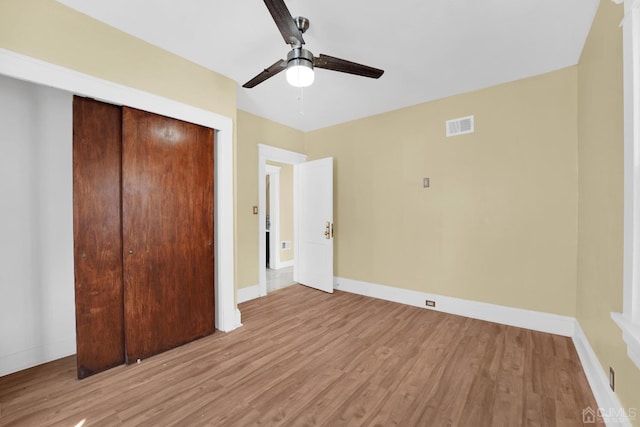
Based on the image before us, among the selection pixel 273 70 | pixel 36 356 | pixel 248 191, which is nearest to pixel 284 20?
pixel 273 70

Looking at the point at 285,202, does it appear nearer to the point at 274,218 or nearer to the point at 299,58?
the point at 274,218

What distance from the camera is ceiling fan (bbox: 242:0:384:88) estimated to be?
1.53m

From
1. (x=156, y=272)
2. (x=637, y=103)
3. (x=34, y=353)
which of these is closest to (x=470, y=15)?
(x=637, y=103)

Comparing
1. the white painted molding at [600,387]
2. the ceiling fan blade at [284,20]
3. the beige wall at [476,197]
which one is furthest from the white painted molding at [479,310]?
the ceiling fan blade at [284,20]

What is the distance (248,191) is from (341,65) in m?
2.42

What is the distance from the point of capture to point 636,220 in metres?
1.20

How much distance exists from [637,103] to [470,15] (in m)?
1.30

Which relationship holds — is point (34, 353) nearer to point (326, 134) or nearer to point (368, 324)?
point (368, 324)

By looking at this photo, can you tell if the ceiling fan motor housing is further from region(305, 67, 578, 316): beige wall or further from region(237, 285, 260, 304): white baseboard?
region(237, 285, 260, 304): white baseboard

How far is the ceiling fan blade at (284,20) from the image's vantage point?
1.42 m

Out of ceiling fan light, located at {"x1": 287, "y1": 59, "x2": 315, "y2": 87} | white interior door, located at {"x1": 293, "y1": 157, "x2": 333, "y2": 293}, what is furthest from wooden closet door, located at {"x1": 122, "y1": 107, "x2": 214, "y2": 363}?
white interior door, located at {"x1": 293, "y1": 157, "x2": 333, "y2": 293}

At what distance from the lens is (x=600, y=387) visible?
5.66 ft

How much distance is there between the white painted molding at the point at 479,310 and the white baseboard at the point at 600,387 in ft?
1.01

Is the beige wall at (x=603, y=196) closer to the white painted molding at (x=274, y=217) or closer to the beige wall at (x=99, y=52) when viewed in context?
the beige wall at (x=99, y=52)
